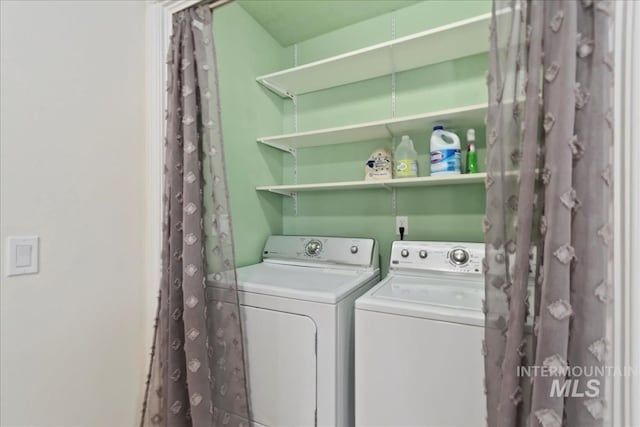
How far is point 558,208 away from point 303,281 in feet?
3.56

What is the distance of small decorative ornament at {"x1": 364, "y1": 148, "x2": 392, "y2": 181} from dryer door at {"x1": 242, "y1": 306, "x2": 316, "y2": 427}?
95 cm

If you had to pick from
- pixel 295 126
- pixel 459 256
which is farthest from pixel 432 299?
pixel 295 126

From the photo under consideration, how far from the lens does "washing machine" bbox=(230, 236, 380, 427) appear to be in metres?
1.24

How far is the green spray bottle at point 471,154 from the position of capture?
158 cm

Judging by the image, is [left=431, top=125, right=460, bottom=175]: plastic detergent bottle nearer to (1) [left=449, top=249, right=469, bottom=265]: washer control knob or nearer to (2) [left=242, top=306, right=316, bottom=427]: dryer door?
(1) [left=449, top=249, right=469, bottom=265]: washer control knob

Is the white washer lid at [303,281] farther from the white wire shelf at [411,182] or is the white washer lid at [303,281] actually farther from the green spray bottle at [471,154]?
the green spray bottle at [471,154]

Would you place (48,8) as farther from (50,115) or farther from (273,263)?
(273,263)

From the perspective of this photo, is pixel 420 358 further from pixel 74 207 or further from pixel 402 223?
pixel 74 207

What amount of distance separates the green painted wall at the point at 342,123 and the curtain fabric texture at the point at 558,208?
0.99m

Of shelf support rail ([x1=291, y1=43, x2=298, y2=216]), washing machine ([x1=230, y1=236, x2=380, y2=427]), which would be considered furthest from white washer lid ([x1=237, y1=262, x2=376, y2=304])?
shelf support rail ([x1=291, y1=43, x2=298, y2=216])

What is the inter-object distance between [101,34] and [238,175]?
36.2 inches

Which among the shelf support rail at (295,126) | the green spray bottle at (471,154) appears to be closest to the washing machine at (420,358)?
the green spray bottle at (471,154)

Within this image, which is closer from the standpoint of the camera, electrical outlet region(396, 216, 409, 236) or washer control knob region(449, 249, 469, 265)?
washer control knob region(449, 249, 469, 265)

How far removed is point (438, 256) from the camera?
1.59 metres
